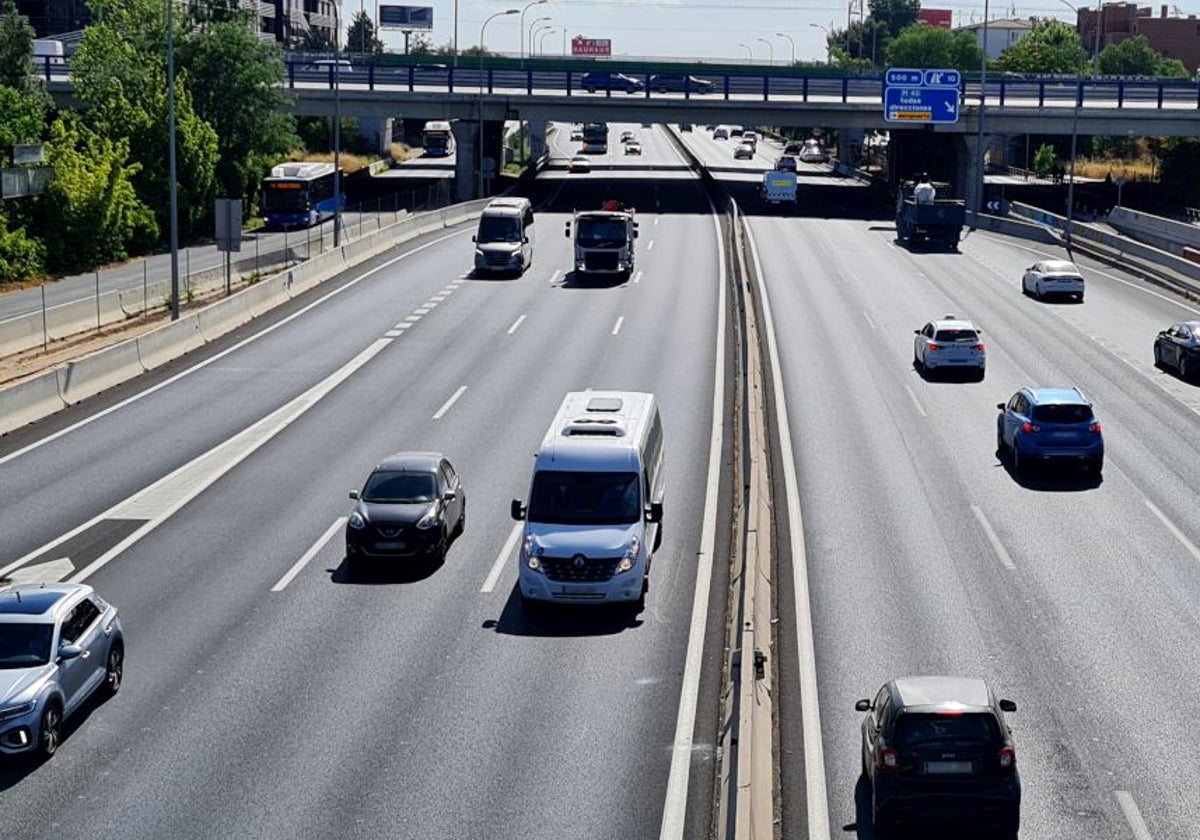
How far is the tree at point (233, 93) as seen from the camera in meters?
92.4

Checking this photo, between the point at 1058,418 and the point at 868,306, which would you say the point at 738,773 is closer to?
the point at 1058,418

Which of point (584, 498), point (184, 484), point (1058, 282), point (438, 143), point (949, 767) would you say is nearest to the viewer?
point (949, 767)

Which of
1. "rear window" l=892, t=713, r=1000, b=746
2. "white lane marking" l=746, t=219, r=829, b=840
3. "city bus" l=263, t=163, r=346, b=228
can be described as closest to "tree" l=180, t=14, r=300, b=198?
"city bus" l=263, t=163, r=346, b=228

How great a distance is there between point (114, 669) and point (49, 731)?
2494 mm

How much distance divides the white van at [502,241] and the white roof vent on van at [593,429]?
1407 inches

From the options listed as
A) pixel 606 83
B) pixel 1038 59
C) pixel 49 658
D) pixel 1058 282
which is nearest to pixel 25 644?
pixel 49 658

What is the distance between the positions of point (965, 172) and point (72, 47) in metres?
69.2

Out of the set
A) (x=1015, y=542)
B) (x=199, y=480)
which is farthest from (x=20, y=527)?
(x=1015, y=542)

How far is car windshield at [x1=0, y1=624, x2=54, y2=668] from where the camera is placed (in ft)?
65.4

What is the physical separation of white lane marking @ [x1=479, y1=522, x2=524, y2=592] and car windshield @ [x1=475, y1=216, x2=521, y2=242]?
34.2m

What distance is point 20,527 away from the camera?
30.2 meters

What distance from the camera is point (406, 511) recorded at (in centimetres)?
2745

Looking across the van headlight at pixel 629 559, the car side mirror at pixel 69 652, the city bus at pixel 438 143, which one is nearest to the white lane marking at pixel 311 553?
the van headlight at pixel 629 559

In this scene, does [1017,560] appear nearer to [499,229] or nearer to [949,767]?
[949,767]
